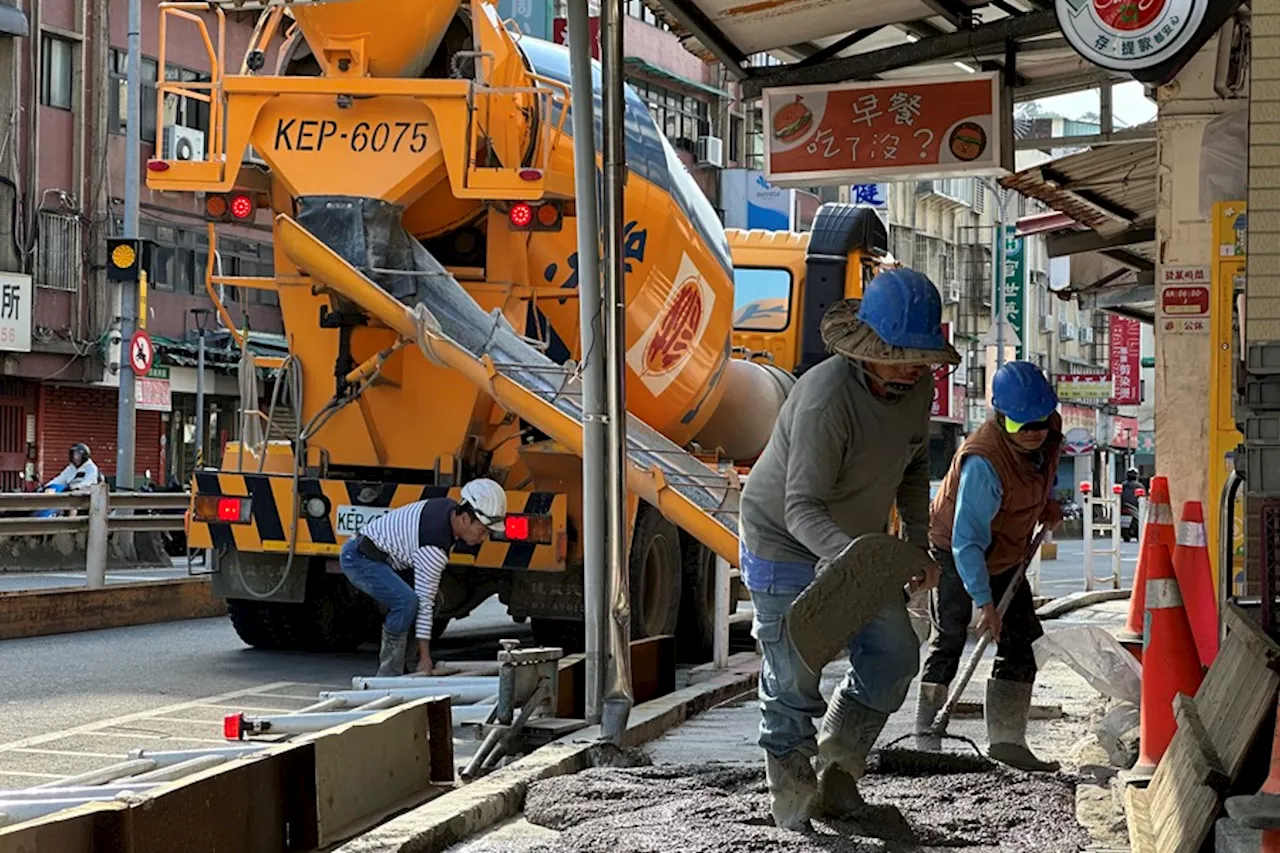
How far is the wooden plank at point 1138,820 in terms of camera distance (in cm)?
579

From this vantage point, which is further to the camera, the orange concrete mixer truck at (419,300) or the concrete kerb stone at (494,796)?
the orange concrete mixer truck at (419,300)

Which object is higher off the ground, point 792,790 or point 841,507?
point 841,507

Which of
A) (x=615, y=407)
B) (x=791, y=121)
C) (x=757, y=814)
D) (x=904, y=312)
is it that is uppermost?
(x=791, y=121)

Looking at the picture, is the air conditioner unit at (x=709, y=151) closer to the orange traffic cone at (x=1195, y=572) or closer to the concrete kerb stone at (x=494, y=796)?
the concrete kerb stone at (x=494, y=796)

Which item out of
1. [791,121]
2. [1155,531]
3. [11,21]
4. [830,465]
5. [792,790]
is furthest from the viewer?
[11,21]

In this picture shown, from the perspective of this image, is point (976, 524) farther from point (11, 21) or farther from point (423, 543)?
point (11, 21)

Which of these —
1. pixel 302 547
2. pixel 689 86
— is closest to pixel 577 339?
pixel 302 547

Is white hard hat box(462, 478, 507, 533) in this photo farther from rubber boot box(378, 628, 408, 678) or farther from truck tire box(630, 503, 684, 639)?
truck tire box(630, 503, 684, 639)

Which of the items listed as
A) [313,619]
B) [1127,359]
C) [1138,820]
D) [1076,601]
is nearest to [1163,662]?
[1138,820]

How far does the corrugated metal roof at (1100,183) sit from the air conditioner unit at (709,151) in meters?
35.6

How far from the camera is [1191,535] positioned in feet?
27.6

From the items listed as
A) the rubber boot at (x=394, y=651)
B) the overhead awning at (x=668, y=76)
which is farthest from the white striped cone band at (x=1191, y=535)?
the overhead awning at (x=668, y=76)

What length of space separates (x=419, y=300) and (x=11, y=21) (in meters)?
23.0

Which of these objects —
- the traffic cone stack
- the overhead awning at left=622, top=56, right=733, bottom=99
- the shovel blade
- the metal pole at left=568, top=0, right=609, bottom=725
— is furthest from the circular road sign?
the shovel blade
